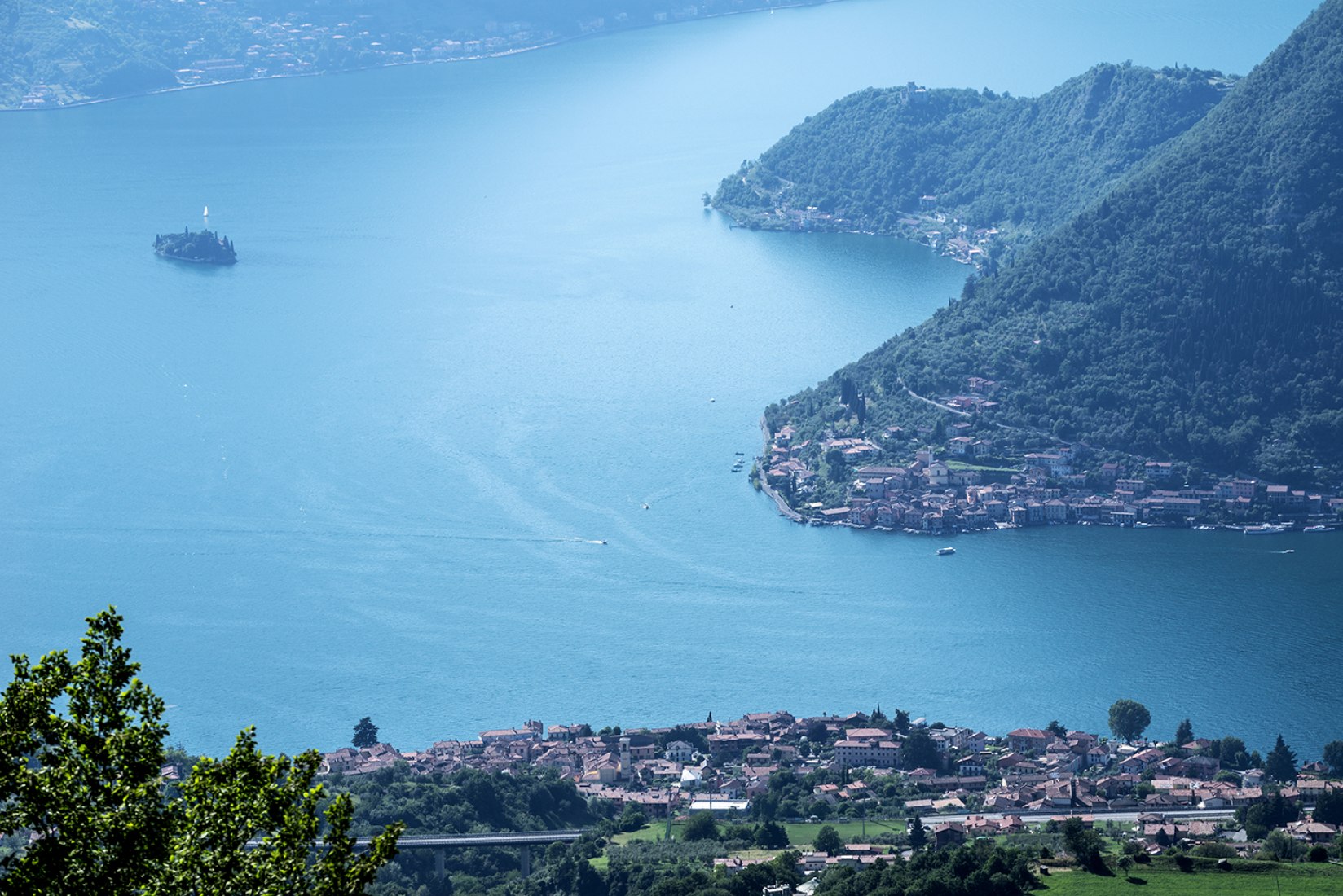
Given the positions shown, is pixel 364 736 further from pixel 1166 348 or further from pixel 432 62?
pixel 432 62

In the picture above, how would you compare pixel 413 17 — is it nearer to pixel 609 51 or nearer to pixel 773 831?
pixel 609 51

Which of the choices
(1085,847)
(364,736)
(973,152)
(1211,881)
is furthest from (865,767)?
(973,152)

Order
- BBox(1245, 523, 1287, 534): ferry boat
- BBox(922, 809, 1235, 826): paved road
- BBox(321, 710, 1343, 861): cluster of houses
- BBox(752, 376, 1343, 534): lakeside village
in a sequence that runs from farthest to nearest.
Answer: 1. BBox(752, 376, 1343, 534): lakeside village
2. BBox(1245, 523, 1287, 534): ferry boat
3. BBox(321, 710, 1343, 861): cluster of houses
4. BBox(922, 809, 1235, 826): paved road

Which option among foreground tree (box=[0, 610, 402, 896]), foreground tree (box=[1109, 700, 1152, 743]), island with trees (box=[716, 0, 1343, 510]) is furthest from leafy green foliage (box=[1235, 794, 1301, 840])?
foreground tree (box=[0, 610, 402, 896])

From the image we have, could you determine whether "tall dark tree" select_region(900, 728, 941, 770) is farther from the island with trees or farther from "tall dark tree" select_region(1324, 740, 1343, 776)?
the island with trees

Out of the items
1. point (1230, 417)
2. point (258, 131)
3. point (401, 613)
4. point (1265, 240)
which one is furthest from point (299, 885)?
point (258, 131)
